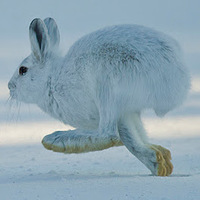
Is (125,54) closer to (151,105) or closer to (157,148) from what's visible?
(151,105)

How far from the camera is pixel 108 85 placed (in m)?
4.86

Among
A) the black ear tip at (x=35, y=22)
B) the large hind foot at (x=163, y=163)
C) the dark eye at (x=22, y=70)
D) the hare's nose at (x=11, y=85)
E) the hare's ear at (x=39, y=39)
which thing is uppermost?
the black ear tip at (x=35, y=22)

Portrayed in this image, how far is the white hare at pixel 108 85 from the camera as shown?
191 inches

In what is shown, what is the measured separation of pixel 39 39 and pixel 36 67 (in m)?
0.25

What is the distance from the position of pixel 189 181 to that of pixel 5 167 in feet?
7.15

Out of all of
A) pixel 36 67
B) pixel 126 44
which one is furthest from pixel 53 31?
pixel 126 44

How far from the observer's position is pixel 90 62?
5004mm

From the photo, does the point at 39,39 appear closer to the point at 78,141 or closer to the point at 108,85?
the point at 108,85

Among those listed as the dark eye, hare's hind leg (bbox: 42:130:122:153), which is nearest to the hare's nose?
the dark eye

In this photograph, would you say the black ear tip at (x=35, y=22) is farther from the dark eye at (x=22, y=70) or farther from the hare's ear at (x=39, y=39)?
the dark eye at (x=22, y=70)

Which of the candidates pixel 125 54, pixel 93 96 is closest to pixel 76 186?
pixel 93 96

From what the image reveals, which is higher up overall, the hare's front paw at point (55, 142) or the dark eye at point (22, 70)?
the dark eye at point (22, 70)

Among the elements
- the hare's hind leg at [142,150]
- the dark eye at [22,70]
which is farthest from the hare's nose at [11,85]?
the hare's hind leg at [142,150]

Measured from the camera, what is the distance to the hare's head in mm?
5301
